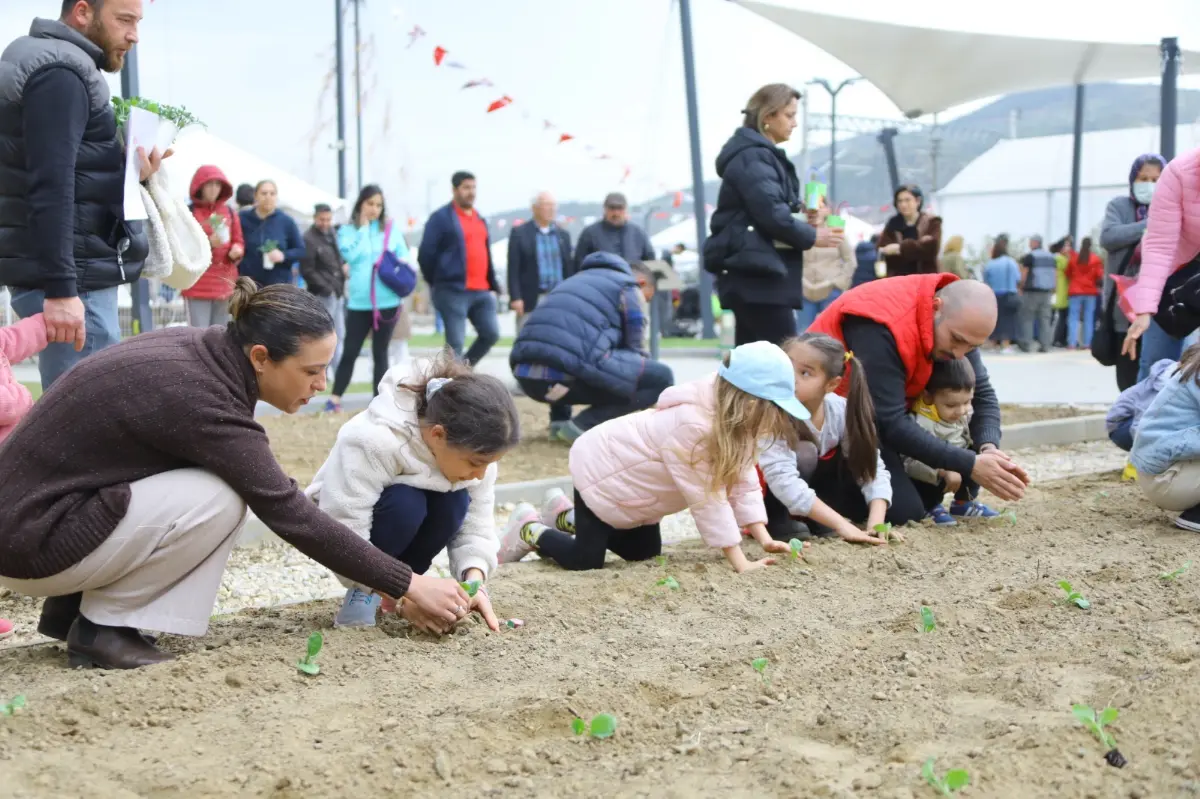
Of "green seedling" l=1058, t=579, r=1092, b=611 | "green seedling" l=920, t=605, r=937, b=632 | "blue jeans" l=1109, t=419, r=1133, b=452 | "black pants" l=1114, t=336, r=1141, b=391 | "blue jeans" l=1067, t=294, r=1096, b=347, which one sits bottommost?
"blue jeans" l=1067, t=294, r=1096, b=347

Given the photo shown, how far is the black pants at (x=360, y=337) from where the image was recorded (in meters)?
8.54

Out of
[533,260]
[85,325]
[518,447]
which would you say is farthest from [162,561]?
[533,260]

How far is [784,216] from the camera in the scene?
5.91 m

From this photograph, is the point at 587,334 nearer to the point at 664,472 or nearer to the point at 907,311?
the point at 907,311

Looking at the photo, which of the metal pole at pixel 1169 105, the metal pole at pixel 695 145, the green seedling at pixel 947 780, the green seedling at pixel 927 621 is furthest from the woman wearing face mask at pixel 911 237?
the green seedling at pixel 947 780

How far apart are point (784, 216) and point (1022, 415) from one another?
3.60 metres

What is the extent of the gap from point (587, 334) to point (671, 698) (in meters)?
4.08

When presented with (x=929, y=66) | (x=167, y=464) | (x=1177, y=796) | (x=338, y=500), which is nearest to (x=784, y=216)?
(x=338, y=500)

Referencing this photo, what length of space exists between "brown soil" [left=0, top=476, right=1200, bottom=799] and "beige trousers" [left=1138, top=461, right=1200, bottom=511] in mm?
734

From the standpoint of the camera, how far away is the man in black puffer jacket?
11.5 feet

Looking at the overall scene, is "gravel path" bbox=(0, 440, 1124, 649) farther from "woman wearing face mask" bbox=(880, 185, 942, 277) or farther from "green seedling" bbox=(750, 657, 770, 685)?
"woman wearing face mask" bbox=(880, 185, 942, 277)

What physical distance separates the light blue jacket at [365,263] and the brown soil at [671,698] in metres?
5.07

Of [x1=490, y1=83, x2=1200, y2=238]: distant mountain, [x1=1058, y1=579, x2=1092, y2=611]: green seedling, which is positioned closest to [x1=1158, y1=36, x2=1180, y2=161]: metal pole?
[x1=1058, y1=579, x2=1092, y2=611]: green seedling

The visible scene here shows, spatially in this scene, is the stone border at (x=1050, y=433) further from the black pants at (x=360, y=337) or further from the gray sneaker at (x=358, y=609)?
the black pants at (x=360, y=337)
